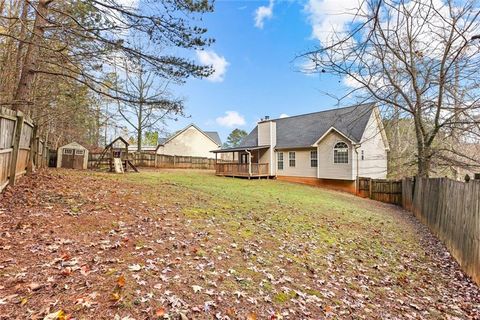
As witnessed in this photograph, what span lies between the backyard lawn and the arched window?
11.3 m

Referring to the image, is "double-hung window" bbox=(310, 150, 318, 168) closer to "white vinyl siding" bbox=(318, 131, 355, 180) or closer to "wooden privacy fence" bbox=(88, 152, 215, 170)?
"white vinyl siding" bbox=(318, 131, 355, 180)

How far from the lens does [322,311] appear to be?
10.2ft

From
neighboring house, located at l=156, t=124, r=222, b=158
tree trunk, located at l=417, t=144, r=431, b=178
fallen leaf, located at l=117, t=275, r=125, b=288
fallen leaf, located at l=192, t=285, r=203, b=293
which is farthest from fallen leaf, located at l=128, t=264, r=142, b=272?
neighboring house, located at l=156, t=124, r=222, b=158

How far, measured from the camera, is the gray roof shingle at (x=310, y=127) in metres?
18.2

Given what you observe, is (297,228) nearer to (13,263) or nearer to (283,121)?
(13,263)

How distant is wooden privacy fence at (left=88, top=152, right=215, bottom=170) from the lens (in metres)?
26.0

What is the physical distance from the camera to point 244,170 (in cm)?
2031

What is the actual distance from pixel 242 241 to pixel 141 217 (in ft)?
7.38

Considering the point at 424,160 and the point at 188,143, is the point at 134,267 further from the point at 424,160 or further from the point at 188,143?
the point at 188,143

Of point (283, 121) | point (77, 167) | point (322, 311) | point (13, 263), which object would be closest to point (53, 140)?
point (77, 167)

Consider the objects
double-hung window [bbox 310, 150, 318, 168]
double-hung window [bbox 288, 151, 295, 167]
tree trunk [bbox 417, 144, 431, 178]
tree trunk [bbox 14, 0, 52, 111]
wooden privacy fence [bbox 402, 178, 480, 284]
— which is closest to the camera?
wooden privacy fence [bbox 402, 178, 480, 284]

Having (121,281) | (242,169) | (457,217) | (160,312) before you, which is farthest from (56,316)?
(242,169)

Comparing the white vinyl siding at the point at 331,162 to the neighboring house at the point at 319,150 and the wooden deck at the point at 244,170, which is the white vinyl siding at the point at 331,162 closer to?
the neighboring house at the point at 319,150

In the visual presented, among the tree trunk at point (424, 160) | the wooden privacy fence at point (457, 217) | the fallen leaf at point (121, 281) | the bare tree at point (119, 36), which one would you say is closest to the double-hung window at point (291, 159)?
the tree trunk at point (424, 160)
